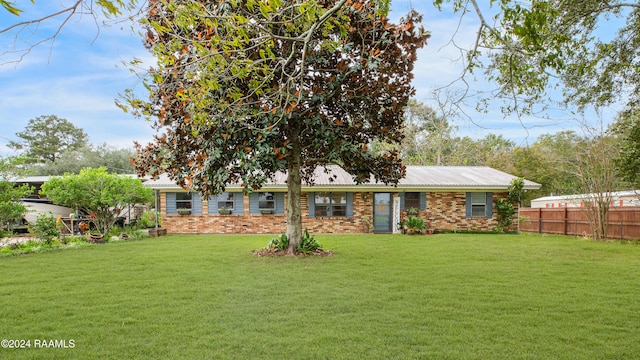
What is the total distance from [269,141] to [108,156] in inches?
1222

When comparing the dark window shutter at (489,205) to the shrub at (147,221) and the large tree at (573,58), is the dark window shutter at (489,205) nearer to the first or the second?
the large tree at (573,58)

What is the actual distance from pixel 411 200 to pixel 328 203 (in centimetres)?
386

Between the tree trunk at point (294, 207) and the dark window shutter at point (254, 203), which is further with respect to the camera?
the dark window shutter at point (254, 203)

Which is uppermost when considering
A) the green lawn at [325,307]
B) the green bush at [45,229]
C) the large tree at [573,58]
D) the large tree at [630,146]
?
the large tree at [573,58]

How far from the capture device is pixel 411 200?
17.5 metres

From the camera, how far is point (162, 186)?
16.6 m

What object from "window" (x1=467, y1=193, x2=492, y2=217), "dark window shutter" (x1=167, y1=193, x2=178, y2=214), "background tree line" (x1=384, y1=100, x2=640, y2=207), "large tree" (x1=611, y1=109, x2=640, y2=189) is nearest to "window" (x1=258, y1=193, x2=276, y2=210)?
"dark window shutter" (x1=167, y1=193, x2=178, y2=214)

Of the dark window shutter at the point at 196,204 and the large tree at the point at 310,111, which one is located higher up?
the large tree at the point at 310,111

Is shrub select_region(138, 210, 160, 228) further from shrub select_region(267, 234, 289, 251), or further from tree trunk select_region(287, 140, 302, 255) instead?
tree trunk select_region(287, 140, 302, 255)

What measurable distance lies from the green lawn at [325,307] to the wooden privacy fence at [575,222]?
17.8ft

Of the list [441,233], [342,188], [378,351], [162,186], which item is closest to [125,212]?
[162,186]

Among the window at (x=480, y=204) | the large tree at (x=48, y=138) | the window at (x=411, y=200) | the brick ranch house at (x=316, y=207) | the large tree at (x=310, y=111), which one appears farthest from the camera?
the large tree at (x=48, y=138)

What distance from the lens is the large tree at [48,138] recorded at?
120 ft

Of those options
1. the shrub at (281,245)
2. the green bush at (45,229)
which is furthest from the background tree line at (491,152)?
the green bush at (45,229)
